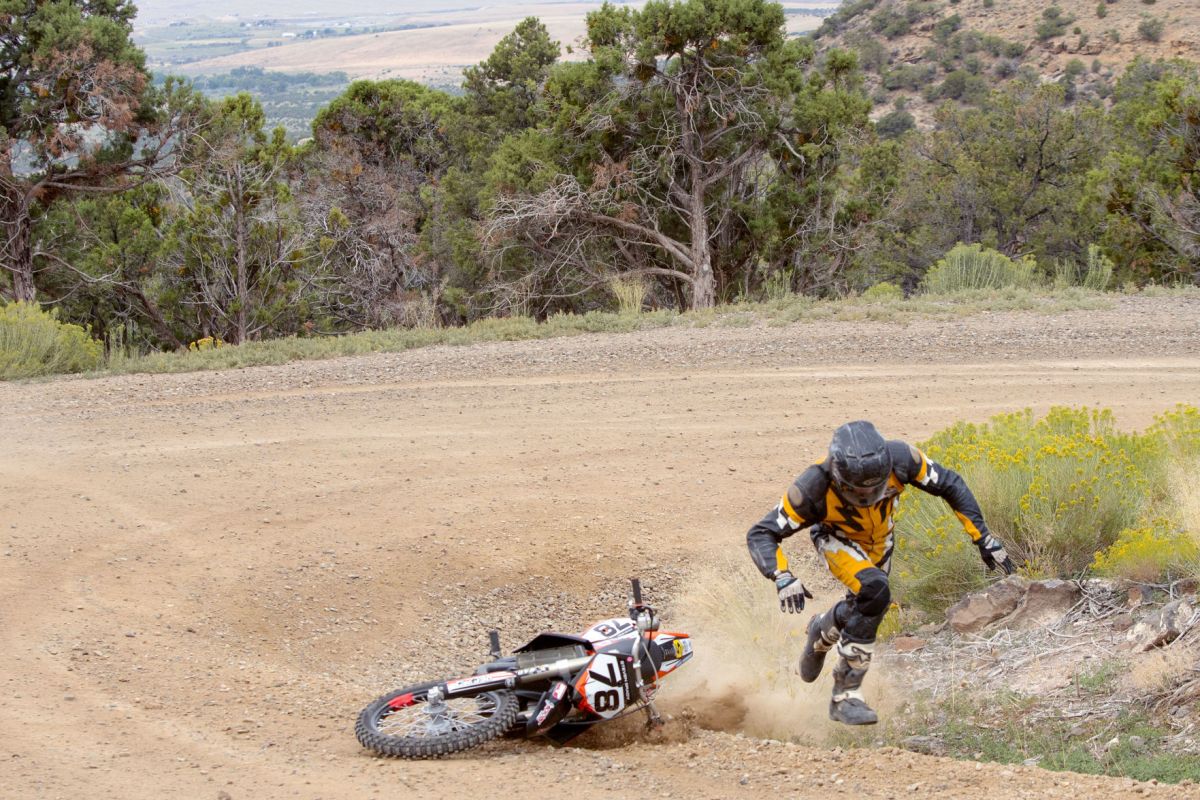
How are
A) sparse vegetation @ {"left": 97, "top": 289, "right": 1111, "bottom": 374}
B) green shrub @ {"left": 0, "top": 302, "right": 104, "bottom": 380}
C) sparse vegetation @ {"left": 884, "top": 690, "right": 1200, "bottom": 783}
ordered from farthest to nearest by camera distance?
sparse vegetation @ {"left": 97, "top": 289, "right": 1111, "bottom": 374} → green shrub @ {"left": 0, "top": 302, "right": 104, "bottom": 380} → sparse vegetation @ {"left": 884, "top": 690, "right": 1200, "bottom": 783}

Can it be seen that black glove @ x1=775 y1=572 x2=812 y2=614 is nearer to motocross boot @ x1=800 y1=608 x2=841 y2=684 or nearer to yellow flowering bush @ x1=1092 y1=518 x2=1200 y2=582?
motocross boot @ x1=800 y1=608 x2=841 y2=684

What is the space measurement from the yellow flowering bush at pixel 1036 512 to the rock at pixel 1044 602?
273 millimetres

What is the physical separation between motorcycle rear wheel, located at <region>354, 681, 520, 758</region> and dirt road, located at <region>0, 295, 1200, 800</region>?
4.9 inches

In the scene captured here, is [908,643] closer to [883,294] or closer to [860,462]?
[860,462]

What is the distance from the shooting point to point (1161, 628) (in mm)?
6359

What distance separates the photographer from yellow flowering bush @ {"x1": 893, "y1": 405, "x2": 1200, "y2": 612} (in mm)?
7719

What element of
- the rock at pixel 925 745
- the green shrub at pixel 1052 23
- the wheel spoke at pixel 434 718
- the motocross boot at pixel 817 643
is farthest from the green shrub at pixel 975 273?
the green shrub at pixel 1052 23

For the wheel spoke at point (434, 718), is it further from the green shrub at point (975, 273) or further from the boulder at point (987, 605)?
the green shrub at point (975, 273)

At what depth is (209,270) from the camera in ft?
76.6

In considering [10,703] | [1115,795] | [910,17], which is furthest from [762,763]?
[910,17]

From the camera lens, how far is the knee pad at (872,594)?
614 cm

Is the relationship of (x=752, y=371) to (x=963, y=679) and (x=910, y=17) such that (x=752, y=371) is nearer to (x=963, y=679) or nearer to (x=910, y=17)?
(x=963, y=679)

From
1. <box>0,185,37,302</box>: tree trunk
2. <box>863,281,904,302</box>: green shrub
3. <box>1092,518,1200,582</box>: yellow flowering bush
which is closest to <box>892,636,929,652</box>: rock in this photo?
<box>1092,518,1200,582</box>: yellow flowering bush

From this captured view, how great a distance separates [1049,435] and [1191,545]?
184 centimetres
